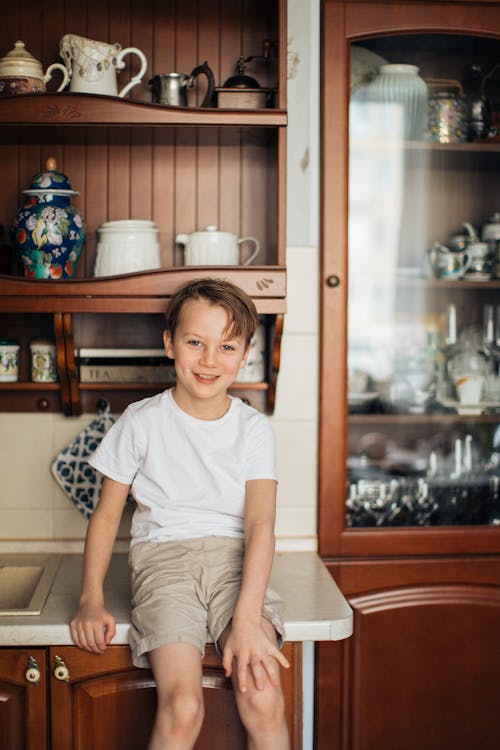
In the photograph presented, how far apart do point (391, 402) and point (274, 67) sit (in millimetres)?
805

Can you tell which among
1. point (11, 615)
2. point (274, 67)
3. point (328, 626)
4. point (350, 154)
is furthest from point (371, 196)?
point (11, 615)

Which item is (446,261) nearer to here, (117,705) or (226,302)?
(226,302)

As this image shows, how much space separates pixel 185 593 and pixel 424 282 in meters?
0.91

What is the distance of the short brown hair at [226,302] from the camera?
5.04 feet

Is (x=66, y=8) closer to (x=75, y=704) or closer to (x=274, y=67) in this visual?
(x=274, y=67)

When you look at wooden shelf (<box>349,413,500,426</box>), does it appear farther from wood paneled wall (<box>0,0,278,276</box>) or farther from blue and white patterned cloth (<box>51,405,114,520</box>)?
blue and white patterned cloth (<box>51,405,114,520</box>)

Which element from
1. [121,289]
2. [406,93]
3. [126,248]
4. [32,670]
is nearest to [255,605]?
[32,670]

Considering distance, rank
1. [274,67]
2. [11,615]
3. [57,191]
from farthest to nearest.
A: [274,67]
[57,191]
[11,615]

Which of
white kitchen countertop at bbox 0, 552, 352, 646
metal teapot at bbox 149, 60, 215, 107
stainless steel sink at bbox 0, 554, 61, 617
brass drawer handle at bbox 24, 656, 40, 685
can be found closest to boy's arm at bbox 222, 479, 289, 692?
white kitchen countertop at bbox 0, 552, 352, 646

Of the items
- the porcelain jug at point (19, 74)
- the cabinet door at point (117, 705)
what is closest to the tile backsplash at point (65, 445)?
the cabinet door at point (117, 705)

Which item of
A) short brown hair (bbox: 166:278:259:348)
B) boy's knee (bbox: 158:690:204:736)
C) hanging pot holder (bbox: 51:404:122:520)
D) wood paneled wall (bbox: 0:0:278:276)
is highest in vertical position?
wood paneled wall (bbox: 0:0:278:276)

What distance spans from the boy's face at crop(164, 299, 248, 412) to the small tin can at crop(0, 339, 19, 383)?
19.2 inches

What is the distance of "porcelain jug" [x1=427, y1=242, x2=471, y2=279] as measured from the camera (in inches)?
74.9

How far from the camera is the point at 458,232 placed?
6.28 feet
